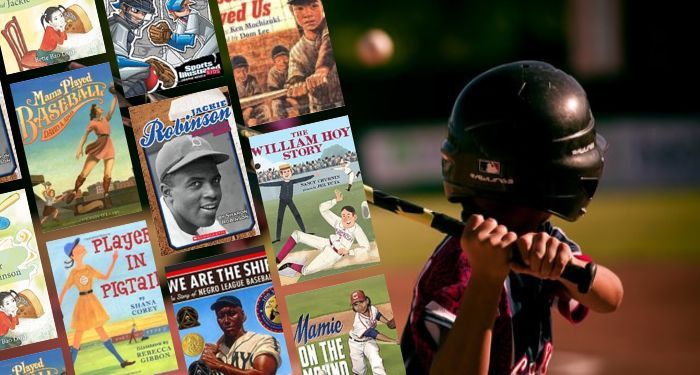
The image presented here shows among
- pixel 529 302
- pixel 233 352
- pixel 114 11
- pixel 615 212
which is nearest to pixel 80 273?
pixel 233 352

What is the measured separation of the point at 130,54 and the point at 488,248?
129 cm

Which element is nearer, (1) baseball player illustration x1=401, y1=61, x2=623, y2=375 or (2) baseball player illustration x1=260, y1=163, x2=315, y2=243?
(1) baseball player illustration x1=401, y1=61, x2=623, y2=375

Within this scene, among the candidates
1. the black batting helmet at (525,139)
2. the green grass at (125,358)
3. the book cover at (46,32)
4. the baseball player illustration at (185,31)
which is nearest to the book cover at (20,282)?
the green grass at (125,358)

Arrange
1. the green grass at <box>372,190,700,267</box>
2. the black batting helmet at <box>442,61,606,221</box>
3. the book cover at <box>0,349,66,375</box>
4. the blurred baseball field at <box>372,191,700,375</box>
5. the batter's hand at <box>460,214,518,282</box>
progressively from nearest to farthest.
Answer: the batter's hand at <box>460,214,518,282</box>
the black batting helmet at <box>442,61,606,221</box>
the book cover at <box>0,349,66,375</box>
the blurred baseball field at <box>372,191,700,375</box>
the green grass at <box>372,190,700,267</box>

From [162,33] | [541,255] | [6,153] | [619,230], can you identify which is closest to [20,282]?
[6,153]

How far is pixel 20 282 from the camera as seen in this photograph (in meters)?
2.70

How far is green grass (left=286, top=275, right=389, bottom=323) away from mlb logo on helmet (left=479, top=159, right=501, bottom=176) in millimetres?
783

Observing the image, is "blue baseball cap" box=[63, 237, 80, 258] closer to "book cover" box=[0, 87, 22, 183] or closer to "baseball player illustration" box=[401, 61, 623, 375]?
"book cover" box=[0, 87, 22, 183]

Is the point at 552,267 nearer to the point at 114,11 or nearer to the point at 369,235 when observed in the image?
the point at 369,235

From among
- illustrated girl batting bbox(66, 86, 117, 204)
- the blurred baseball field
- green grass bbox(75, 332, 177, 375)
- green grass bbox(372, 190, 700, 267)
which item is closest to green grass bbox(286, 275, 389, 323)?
green grass bbox(75, 332, 177, 375)

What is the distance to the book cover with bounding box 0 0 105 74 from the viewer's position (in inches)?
101

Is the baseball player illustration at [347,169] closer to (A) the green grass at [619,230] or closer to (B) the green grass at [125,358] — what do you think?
(B) the green grass at [125,358]

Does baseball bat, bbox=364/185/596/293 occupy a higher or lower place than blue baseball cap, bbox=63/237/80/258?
lower

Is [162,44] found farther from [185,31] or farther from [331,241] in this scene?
[331,241]
